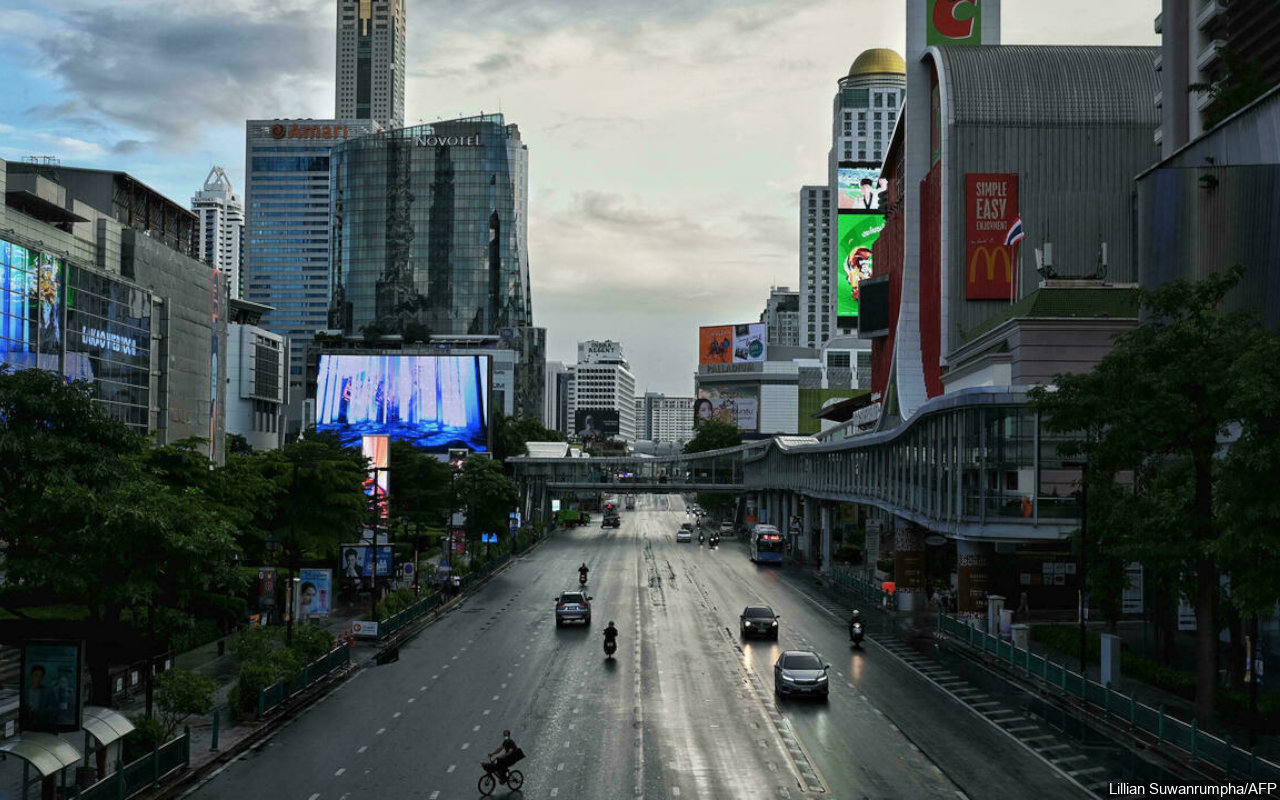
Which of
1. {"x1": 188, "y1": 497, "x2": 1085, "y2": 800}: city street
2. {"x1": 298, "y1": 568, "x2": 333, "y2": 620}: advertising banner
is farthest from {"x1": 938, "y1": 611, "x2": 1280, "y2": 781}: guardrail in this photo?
{"x1": 298, "y1": 568, "x2": 333, "y2": 620}: advertising banner

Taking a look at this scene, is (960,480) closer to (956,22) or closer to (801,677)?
(801,677)

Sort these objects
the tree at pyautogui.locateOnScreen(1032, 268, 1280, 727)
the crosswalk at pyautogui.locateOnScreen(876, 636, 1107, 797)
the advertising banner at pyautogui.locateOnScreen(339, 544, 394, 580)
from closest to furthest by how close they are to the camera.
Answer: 1. the crosswalk at pyautogui.locateOnScreen(876, 636, 1107, 797)
2. the tree at pyautogui.locateOnScreen(1032, 268, 1280, 727)
3. the advertising banner at pyautogui.locateOnScreen(339, 544, 394, 580)

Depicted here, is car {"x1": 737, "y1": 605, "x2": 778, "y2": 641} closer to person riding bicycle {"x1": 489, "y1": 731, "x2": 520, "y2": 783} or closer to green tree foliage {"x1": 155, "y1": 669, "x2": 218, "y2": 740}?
person riding bicycle {"x1": 489, "y1": 731, "x2": 520, "y2": 783}

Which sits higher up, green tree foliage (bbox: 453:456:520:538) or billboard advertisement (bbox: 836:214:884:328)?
billboard advertisement (bbox: 836:214:884:328)

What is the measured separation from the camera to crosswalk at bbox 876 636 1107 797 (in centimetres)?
2867

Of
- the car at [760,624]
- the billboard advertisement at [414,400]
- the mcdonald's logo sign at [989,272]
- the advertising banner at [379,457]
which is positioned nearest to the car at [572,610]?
the car at [760,624]

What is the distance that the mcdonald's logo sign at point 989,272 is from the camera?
3398 inches

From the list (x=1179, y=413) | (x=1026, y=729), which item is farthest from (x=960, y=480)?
(x=1179, y=413)

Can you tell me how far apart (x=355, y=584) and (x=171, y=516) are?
41197 mm

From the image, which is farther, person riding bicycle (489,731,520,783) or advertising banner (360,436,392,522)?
advertising banner (360,436,392,522)

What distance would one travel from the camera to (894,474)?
69.3 metres

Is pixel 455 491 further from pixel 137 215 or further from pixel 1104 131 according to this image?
pixel 1104 131

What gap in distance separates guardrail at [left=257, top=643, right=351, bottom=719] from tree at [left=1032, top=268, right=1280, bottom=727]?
24.0 metres

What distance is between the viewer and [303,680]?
39250 mm
